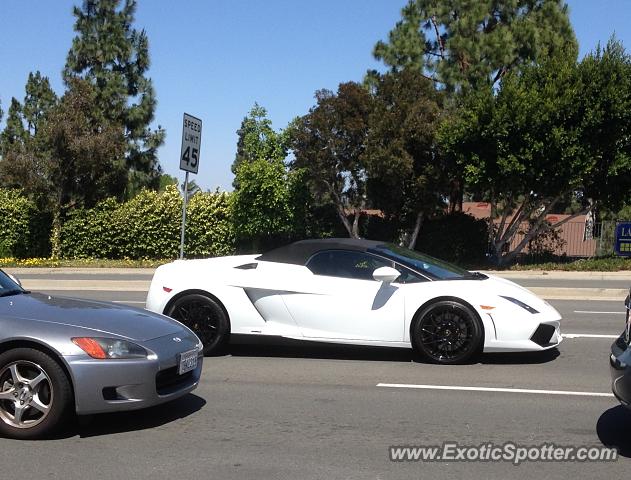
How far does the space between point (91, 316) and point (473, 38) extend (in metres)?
25.1

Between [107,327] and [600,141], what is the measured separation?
68.4 feet

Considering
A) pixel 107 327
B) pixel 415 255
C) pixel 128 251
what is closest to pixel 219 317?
pixel 415 255

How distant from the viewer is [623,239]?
25.0m

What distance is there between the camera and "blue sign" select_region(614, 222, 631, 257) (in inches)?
983

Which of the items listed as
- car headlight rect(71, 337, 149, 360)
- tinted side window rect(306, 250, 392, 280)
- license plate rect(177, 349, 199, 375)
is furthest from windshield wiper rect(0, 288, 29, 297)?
tinted side window rect(306, 250, 392, 280)

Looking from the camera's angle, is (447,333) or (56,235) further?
(56,235)

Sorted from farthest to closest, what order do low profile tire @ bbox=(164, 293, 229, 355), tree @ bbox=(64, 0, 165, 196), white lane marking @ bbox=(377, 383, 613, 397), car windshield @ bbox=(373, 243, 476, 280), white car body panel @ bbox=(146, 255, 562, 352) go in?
tree @ bbox=(64, 0, 165, 196) → low profile tire @ bbox=(164, 293, 229, 355) → car windshield @ bbox=(373, 243, 476, 280) → white car body panel @ bbox=(146, 255, 562, 352) → white lane marking @ bbox=(377, 383, 613, 397)

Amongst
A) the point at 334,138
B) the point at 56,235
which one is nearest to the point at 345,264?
the point at 334,138

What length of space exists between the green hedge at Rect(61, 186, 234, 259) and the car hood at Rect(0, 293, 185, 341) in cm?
2167

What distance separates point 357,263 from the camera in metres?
8.35

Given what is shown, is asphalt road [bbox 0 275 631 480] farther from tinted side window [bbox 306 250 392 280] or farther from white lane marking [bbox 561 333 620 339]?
white lane marking [bbox 561 333 620 339]

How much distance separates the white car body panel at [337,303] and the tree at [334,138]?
54.5ft

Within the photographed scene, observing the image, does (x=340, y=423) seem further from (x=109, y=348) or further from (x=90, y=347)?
(x=90, y=347)

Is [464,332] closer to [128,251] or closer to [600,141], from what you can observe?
[600,141]
